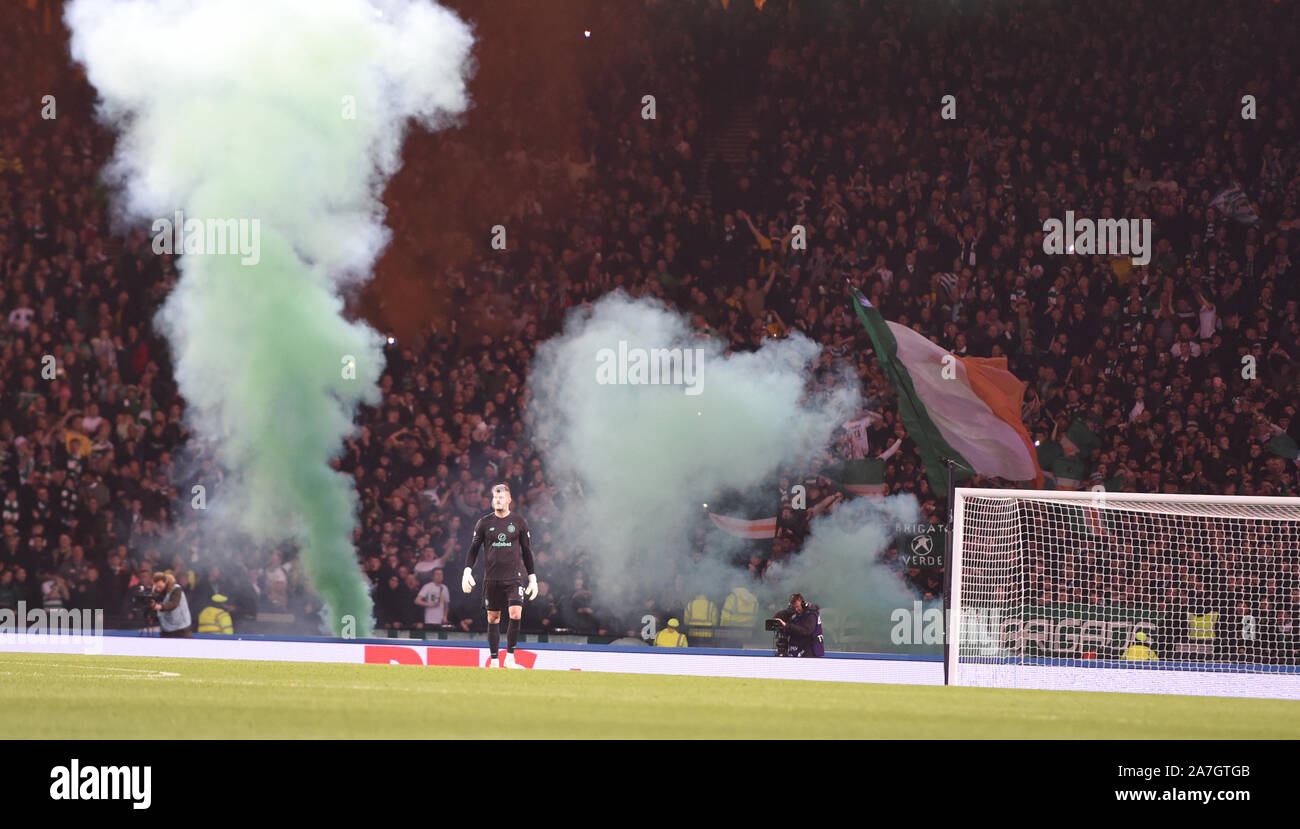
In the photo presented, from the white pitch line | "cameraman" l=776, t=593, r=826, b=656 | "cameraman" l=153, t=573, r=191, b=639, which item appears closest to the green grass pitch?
the white pitch line

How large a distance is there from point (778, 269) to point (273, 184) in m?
7.14

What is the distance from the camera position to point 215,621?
59.8ft

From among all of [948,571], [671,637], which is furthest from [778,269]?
[948,571]

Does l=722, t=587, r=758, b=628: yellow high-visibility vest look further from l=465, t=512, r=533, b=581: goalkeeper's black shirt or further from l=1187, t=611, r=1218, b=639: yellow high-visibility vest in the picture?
l=1187, t=611, r=1218, b=639: yellow high-visibility vest

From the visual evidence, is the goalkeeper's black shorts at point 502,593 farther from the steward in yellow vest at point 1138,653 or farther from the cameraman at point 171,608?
the steward in yellow vest at point 1138,653

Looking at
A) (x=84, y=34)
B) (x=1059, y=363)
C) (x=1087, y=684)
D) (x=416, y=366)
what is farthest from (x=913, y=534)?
(x=84, y=34)

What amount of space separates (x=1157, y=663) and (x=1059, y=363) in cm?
613

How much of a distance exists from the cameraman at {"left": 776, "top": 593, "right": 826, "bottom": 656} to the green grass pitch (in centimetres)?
406

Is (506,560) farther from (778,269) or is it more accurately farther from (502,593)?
(778,269)

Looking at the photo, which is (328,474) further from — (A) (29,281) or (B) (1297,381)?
(B) (1297,381)

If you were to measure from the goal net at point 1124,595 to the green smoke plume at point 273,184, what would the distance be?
855 centimetres

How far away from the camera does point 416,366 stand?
20.4 m

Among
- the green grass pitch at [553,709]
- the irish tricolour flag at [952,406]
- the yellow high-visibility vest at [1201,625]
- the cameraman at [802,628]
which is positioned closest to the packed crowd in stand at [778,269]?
the cameraman at [802,628]

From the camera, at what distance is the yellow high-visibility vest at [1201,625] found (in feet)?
47.0
